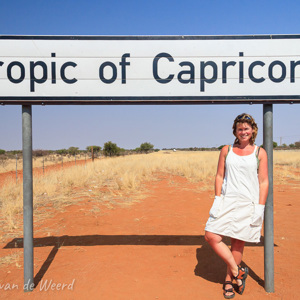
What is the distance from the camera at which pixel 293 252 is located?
4.54m

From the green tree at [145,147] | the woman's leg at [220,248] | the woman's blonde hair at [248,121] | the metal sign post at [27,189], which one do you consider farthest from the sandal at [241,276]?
the green tree at [145,147]

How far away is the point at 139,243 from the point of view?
499 centimetres

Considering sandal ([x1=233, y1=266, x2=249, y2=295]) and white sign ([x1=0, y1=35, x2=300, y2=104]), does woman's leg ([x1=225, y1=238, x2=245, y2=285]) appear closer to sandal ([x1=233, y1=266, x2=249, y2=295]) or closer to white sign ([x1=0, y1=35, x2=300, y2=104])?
sandal ([x1=233, y1=266, x2=249, y2=295])

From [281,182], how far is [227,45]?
38.1 ft

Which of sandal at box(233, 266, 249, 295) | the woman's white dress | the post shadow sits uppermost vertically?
the woman's white dress

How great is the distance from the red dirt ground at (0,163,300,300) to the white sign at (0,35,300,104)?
2.19 m

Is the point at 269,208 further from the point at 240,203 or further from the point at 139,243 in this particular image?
the point at 139,243

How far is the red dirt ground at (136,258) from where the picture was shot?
3246 mm

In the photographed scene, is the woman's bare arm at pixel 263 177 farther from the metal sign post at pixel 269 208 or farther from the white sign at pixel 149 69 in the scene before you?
the white sign at pixel 149 69

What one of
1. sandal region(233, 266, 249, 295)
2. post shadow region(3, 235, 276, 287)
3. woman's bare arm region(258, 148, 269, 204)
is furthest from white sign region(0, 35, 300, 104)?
post shadow region(3, 235, 276, 287)

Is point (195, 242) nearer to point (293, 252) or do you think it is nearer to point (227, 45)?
point (293, 252)

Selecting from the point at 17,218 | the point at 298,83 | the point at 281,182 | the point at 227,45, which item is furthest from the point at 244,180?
the point at 281,182

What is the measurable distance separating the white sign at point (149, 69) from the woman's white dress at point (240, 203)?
0.83 metres

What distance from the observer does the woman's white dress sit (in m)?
2.83
